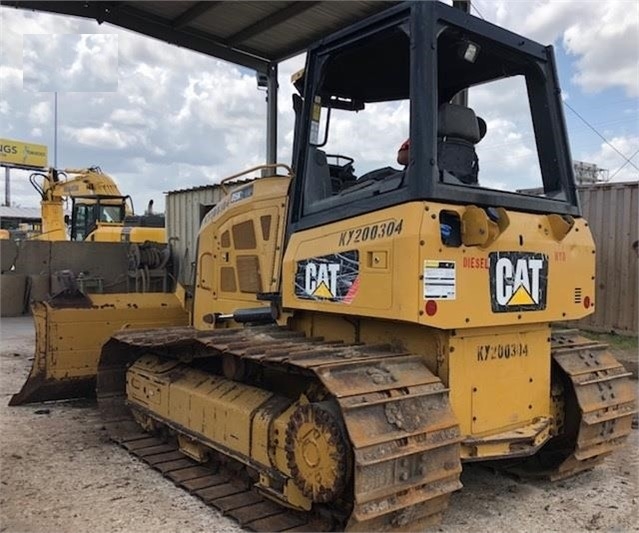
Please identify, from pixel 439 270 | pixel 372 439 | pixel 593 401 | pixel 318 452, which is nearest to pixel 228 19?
pixel 439 270

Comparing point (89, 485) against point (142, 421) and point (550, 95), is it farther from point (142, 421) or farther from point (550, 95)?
point (550, 95)

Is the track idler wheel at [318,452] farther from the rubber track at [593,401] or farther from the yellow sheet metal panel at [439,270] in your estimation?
the rubber track at [593,401]

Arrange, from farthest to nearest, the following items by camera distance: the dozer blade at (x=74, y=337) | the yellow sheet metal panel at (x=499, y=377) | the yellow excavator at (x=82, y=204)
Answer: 1. the yellow excavator at (x=82, y=204)
2. the dozer blade at (x=74, y=337)
3. the yellow sheet metal panel at (x=499, y=377)

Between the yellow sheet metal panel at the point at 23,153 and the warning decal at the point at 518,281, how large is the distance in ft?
140

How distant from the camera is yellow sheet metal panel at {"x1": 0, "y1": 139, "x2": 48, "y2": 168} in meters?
41.8

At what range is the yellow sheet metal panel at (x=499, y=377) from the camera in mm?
3562

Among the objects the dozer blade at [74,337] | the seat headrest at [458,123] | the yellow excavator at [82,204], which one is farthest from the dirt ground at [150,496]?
the yellow excavator at [82,204]

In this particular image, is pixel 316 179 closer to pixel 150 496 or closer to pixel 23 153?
pixel 150 496

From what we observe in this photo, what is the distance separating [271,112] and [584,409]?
25.9 feet

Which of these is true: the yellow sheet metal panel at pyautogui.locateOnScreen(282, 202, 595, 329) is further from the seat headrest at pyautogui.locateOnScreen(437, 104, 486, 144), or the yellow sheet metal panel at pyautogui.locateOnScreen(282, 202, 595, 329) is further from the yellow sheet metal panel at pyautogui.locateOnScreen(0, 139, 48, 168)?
the yellow sheet metal panel at pyautogui.locateOnScreen(0, 139, 48, 168)

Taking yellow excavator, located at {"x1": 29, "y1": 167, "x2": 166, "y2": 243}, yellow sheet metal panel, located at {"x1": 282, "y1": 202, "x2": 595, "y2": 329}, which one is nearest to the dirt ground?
yellow sheet metal panel, located at {"x1": 282, "y1": 202, "x2": 595, "y2": 329}

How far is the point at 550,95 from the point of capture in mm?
4359

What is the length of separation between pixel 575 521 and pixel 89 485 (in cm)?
317

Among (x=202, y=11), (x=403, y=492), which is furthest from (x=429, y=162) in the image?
(x=202, y=11)
